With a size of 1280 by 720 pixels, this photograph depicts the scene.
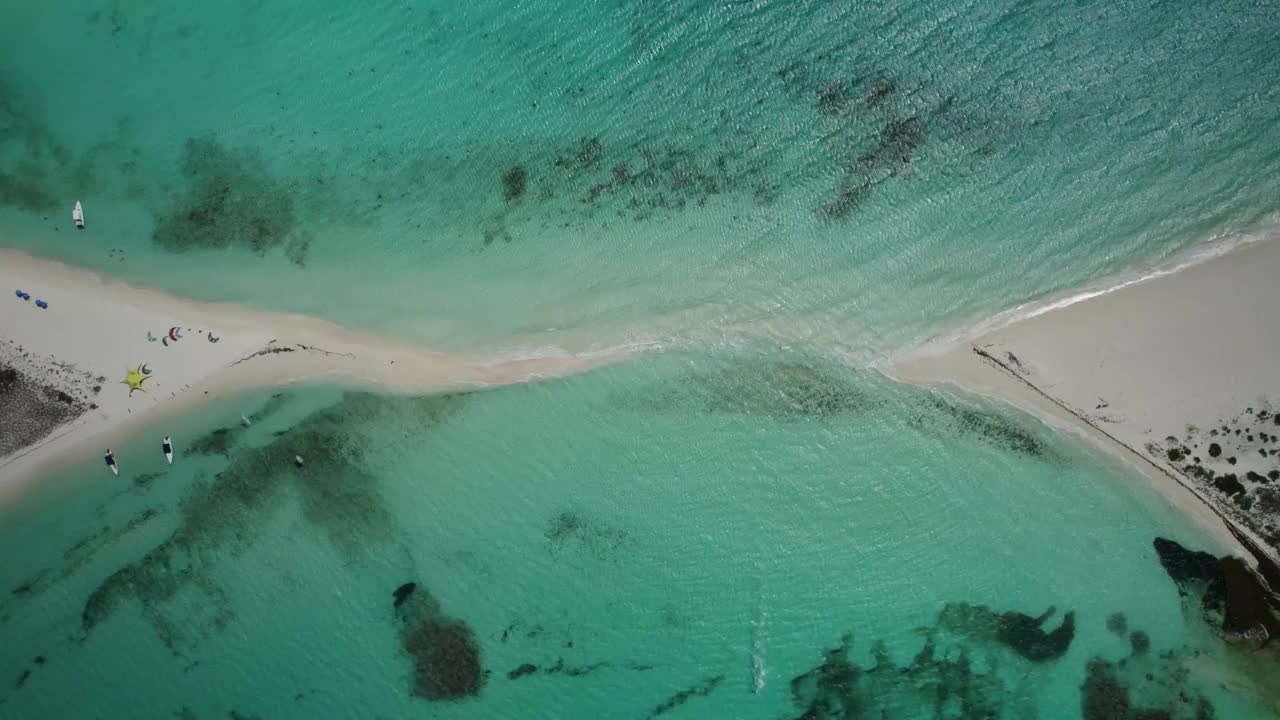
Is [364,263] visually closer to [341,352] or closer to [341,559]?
[341,352]

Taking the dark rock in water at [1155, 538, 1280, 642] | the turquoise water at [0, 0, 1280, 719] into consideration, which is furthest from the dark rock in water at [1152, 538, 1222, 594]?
the turquoise water at [0, 0, 1280, 719]

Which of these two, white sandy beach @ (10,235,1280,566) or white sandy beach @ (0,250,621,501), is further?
white sandy beach @ (0,250,621,501)

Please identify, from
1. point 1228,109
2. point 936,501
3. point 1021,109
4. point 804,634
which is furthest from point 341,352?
point 1228,109

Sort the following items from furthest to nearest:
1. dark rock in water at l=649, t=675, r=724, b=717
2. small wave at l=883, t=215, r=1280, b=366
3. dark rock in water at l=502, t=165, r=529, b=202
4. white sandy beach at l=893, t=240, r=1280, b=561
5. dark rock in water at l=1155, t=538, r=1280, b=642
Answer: dark rock in water at l=502, t=165, r=529, b=202, dark rock in water at l=649, t=675, r=724, b=717, small wave at l=883, t=215, r=1280, b=366, dark rock in water at l=1155, t=538, r=1280, b=642, white sandy beach at l=893, t=240, r=1280, b=561

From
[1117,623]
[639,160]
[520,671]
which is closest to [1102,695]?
[1117,623]

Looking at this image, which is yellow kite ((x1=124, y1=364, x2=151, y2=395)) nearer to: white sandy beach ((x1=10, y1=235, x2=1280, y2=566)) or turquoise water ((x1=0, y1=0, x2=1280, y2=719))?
white sandy beach ((x1=10, y1=235, x2=1280, y2=566))

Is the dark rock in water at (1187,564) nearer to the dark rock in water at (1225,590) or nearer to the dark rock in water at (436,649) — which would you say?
the dark rock in water at (1225,590)
